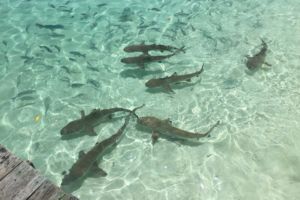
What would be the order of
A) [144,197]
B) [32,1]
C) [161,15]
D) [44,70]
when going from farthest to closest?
[32,1] → [161,15] → [44,70] → [144,197]

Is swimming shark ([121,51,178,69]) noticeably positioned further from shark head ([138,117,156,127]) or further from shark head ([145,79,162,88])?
shark head ([138,117,156,127])

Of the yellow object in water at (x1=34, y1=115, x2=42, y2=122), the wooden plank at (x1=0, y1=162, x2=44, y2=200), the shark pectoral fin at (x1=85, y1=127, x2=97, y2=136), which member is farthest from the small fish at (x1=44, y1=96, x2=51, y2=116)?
the wooden plank at (x1=0, y1=162, x2=44, y2=200)

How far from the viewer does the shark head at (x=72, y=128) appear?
8.75 metres

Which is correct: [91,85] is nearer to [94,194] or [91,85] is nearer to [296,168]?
[94,194]

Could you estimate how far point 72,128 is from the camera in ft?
28.7

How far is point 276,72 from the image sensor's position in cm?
1088

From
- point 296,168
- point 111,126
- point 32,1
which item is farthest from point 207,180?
point 32,1

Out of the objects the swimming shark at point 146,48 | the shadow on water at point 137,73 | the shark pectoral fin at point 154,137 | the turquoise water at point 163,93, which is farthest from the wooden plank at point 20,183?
Result: the swimming shark at point 146,48

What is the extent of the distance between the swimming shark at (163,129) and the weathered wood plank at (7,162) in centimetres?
318

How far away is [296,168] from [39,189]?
5.06 m

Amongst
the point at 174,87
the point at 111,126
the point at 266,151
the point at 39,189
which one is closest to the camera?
the point at 39,189

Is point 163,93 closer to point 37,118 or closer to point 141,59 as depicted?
point 141,59

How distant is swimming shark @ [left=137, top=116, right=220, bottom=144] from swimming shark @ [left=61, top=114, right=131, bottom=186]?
756 mm

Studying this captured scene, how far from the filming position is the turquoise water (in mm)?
8078
